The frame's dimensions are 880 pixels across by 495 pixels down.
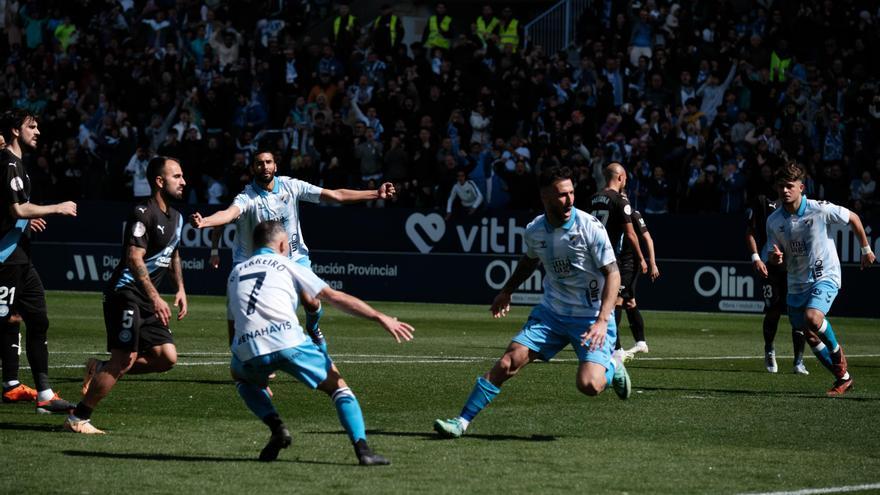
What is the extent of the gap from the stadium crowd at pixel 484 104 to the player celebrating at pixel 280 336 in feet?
60.1

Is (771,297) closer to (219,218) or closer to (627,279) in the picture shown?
(627,279)

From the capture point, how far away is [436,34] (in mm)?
34000

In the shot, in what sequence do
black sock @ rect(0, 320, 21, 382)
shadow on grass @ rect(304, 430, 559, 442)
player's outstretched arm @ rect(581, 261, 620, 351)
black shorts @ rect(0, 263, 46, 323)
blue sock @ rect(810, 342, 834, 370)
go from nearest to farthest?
player's outstretched arm @ rect(581, 261, 620, 351) → shadow on grass @ rect(304, 430, 559, 442) → black shorts @ rect(0, 263, 46, 323) → black sock @ rect(0, 320, 21, 382) → blue sock @ rect(810, 342, 834, 370)

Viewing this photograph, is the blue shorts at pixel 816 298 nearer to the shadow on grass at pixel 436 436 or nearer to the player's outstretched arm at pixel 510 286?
the player's outstretched arm at pixel 510 286

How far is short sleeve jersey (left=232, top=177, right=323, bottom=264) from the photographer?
13.3 meters

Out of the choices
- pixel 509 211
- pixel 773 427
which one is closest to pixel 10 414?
pixel 773 427

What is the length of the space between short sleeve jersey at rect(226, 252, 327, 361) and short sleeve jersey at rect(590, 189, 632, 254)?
782 centimetres

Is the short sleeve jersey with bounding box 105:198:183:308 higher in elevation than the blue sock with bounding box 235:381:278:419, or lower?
higher

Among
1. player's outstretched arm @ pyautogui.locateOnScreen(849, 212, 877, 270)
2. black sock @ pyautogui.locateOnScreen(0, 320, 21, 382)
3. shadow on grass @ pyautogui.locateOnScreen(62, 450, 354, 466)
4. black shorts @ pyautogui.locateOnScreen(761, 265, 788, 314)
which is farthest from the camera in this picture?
black shorts @ pyautogui.locateOnScreen(761, 265, 788, 314)

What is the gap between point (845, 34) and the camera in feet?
96.7

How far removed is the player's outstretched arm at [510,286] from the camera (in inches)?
408

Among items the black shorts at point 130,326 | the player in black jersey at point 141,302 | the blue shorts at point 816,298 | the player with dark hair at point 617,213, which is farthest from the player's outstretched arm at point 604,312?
the player with dark hair at point 617,213

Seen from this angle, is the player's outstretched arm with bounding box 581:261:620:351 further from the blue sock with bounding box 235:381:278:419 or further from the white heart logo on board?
the white heart logo on board

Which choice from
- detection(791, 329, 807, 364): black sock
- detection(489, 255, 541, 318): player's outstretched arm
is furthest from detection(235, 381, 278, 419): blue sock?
detection(791, 329, 807, 364): black sock
